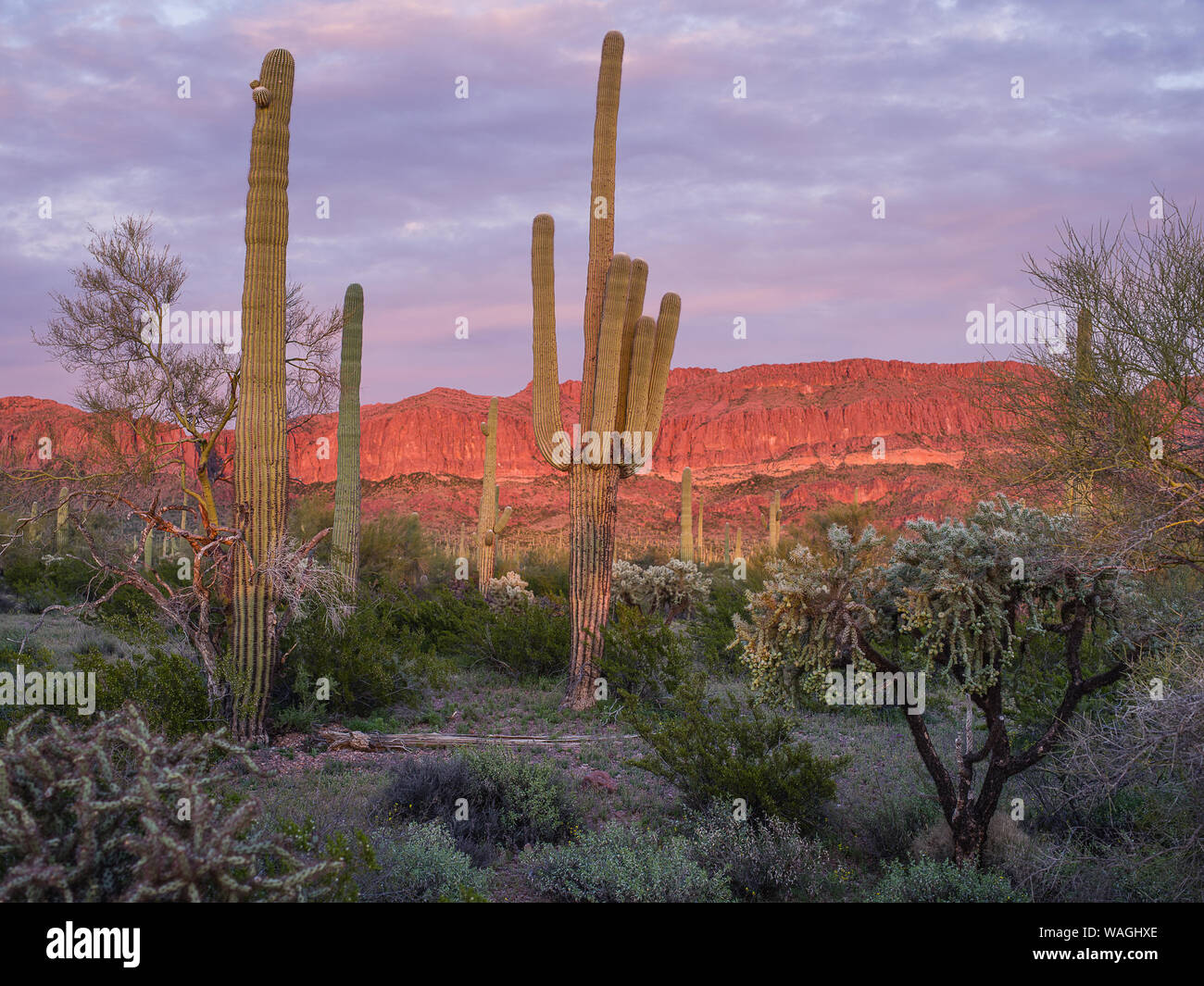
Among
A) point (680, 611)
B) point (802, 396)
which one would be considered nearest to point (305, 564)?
→ point (680, 611)

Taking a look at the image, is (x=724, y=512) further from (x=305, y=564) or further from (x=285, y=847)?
(x=285, y=847)

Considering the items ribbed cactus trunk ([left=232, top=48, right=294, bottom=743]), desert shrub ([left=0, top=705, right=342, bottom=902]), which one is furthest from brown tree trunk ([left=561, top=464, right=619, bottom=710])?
desert shrub ([left=0, top=705, right=342, bottom=902])

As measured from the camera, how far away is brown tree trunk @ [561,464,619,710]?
10.2m

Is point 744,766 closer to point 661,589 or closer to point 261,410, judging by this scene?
point 261,410

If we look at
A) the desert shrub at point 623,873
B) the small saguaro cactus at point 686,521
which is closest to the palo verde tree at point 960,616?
the desert shrub at point 623,873

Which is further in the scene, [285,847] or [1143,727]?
[1143,727]

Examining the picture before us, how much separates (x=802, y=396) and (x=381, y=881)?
297 feet

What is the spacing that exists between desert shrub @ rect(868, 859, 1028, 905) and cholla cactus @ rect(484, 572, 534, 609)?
1014 cm

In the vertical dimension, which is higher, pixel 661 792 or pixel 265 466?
pixel 265 466

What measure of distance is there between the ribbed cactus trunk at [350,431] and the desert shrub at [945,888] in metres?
10.8

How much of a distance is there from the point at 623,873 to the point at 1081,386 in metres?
6.01

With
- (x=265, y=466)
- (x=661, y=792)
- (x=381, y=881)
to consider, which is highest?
(x=265, y=466)

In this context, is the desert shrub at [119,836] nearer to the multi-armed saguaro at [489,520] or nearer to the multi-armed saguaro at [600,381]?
the multi-armed saguaro at [600,381]
